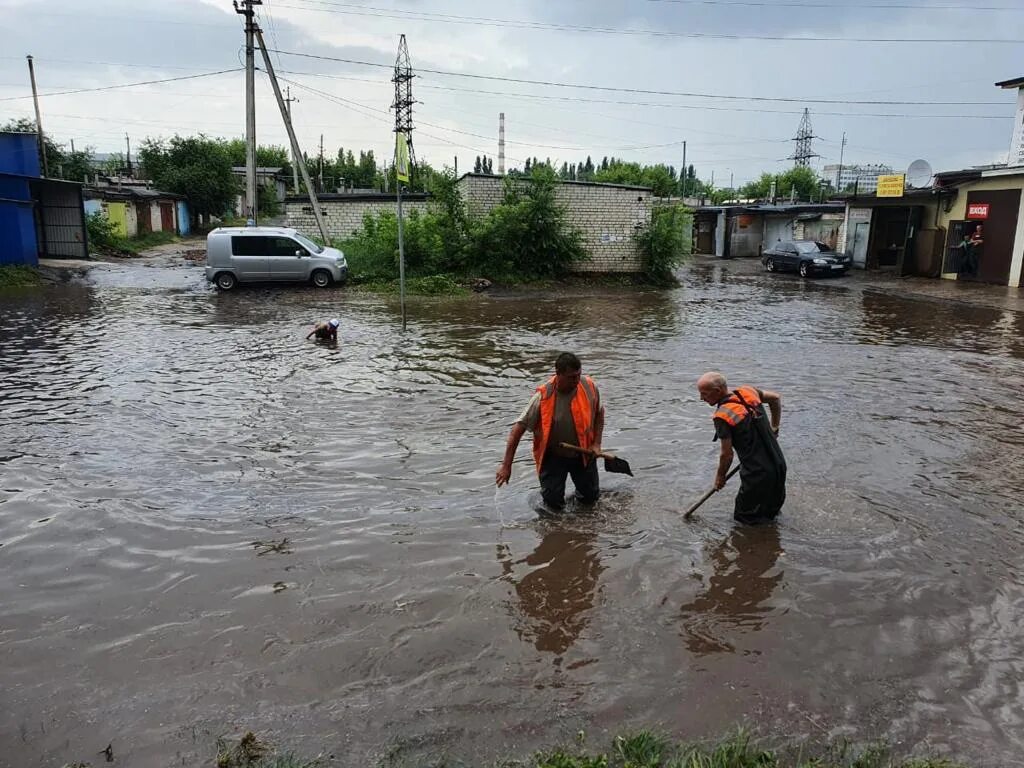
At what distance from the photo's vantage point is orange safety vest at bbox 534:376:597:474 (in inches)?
227

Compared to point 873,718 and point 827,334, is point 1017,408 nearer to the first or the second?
point 827,334

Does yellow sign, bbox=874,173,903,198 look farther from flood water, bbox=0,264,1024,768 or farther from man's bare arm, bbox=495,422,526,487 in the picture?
man's bare arm, bbox=495,422,526,487

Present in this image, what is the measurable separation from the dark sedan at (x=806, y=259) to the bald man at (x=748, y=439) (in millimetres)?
26519

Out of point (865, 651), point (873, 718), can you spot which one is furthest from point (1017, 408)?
point (873, 718)

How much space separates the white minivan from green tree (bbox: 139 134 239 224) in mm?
26149

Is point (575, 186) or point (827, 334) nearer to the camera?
point (827, 334)

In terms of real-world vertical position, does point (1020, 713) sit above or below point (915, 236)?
below

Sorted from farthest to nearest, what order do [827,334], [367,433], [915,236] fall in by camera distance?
1. [915,236]
2. [827,334]
3. [367,433]

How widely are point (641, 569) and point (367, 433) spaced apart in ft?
13.5

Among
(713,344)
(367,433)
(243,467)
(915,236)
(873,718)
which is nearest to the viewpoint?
(873,718)

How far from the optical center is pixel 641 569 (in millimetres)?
5254

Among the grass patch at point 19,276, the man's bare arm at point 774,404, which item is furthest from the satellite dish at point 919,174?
the grass patch at point 19,276

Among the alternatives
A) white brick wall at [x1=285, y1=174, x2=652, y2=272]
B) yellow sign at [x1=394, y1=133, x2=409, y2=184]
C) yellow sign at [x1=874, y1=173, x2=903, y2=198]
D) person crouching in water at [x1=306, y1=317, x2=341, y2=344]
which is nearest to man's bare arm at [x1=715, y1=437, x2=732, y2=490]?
yellow sign at [x1=394, y1=133, x2=409, y2=184]

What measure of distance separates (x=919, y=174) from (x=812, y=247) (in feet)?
15.7
